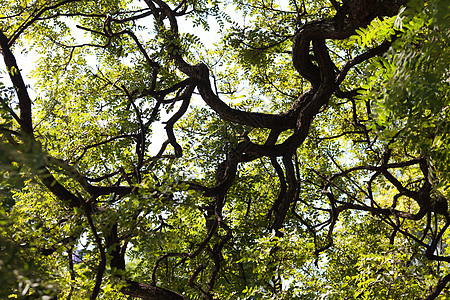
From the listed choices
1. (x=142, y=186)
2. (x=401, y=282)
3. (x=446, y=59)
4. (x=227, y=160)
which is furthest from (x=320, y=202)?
(x=446, y=59)

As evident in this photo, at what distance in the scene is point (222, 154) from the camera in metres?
5.88

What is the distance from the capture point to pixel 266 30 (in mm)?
6246

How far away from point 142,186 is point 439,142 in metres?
1.95

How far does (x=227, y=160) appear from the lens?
556cm

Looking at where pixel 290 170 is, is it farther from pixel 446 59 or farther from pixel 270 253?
pixel 446 59

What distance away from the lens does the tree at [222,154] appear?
2443 mm

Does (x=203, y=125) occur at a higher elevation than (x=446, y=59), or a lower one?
higher

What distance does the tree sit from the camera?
2443mm

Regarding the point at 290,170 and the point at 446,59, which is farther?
the point at 290,170

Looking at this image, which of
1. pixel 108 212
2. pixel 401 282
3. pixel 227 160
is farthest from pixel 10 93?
pixel 401 282

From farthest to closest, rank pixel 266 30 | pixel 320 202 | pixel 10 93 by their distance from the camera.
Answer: pixel 320 202 → pixel 266 30 → pixel 10 93

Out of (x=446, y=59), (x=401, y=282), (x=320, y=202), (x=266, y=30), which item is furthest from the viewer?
(x=320, y=202)

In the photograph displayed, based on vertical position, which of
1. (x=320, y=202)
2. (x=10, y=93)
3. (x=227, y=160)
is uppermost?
(x=320, y=202)

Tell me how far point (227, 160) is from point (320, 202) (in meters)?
3.22
